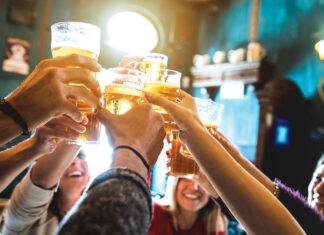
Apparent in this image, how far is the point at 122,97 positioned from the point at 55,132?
0.29m

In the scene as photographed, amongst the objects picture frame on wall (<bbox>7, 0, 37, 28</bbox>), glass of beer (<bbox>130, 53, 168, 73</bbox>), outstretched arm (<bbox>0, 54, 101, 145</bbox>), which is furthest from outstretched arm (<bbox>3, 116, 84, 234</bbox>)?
picture frame on wall (<bbox>7, 0, 37, 28</bbox>)

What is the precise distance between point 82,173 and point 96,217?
2.06 m

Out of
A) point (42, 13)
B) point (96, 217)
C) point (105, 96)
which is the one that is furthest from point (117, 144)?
point (42, 13)

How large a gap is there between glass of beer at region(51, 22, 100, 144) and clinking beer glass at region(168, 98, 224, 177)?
1.14 ft

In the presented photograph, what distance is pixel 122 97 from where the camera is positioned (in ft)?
3.25

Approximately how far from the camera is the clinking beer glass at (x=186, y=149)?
121 cm

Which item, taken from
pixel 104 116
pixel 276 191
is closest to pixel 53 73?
pixel 104 116

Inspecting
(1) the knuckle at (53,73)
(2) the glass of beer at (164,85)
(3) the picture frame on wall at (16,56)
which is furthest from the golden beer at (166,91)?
(3) the picture frame on wall at (16,56)

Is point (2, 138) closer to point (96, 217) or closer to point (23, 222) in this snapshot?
point (96, 217)

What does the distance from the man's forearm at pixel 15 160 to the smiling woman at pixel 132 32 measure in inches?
159

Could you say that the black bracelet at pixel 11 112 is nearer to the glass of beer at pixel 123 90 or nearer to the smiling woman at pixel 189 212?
the glass of beer at pixel 123 90

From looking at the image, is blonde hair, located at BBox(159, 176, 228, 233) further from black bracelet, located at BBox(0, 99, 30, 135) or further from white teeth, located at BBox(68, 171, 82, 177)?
black bracelet, located at BBox(0, 99, 30, 135)

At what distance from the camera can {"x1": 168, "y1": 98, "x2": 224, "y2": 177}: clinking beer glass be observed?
3.96ft

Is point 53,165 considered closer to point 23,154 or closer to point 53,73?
point 23,154
